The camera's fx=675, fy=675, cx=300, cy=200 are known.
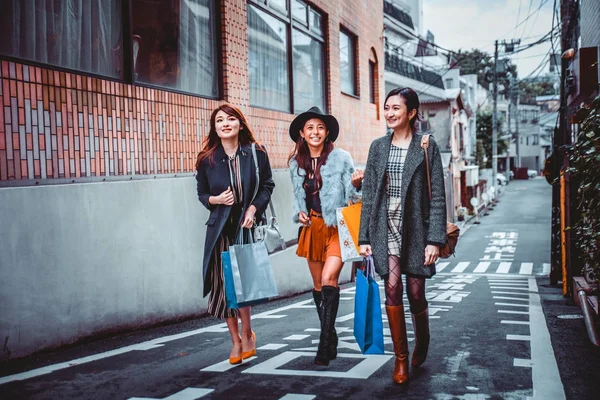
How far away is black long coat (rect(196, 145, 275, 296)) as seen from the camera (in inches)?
207

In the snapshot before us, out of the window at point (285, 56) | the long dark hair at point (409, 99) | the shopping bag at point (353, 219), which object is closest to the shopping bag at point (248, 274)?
the shopping bag at point (353, 219)

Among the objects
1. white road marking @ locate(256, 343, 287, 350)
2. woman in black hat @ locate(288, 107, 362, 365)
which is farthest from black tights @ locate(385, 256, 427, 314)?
white road marking @ locate(256, 343, 287, 350)

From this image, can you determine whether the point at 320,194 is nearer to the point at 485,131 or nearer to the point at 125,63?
the point at 125,63

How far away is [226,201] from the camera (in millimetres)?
5195

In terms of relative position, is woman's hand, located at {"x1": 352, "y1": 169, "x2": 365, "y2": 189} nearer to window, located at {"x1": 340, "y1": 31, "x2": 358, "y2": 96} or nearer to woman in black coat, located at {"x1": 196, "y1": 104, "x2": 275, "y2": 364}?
woman in black coat, located at {"x1": 196, "y1": 104, "x2": 275, "y2": 364}

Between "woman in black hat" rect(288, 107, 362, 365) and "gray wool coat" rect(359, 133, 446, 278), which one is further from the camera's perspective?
"woman in black hat" rect(288, 107, 362, 365)

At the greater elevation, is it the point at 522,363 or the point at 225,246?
the point at 225,246

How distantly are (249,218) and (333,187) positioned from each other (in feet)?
2.46

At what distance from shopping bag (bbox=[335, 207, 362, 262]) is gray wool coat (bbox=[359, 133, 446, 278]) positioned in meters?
0.48

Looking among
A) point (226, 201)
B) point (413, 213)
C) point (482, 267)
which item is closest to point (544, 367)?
point (413, 213)

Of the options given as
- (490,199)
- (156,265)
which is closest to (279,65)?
(156,265)

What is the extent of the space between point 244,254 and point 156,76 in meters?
4.14

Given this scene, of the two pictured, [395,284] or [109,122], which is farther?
[109,122]

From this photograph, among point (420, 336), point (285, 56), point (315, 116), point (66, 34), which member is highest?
point (285, 56)
